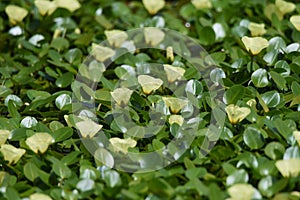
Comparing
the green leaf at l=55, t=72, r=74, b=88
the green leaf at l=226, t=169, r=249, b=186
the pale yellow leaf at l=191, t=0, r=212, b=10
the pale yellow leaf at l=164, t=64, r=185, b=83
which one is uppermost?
the green leaf at l=226, t=169, r=249, b=186

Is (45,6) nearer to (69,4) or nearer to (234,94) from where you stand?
(69,4)

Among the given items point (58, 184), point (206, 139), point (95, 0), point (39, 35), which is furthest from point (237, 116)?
point (95, 0)

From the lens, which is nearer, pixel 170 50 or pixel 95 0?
pixel 170 50

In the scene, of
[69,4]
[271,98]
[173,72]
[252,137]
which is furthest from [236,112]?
[69,4]

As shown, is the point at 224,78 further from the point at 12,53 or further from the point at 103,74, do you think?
the point at 12,53

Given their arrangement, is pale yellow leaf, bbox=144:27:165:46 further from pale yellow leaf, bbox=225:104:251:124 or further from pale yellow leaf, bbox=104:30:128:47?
pale yellow leaf, bbox=225:104:251:124

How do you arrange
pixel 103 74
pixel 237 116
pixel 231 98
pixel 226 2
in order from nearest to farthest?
pixel 237 116 < pixel 231 98 < pixel 103 74 < pixel 226 2

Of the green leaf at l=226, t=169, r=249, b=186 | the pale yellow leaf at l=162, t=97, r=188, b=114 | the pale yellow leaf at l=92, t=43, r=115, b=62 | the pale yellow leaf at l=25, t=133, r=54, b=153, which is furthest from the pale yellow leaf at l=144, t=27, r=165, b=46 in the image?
the green leaf at l=226, t=169, r=249, b=186
